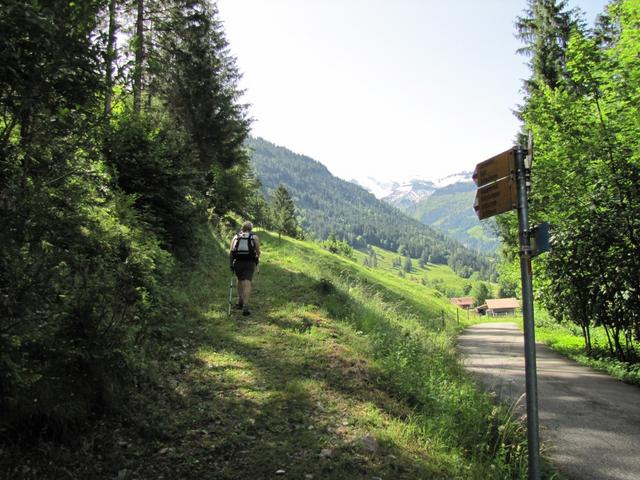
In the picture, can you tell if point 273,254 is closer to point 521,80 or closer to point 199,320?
point 199,320

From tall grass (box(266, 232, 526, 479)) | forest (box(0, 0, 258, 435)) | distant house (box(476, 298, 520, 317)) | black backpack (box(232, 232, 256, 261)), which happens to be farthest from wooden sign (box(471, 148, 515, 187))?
distant house (box(476, 298, 520, 317))

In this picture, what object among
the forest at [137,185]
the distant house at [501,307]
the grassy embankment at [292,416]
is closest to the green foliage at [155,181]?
the forest at [137,185]

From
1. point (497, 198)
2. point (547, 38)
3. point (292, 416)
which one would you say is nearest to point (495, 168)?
point (497, 198)

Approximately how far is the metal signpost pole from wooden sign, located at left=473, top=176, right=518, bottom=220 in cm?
9

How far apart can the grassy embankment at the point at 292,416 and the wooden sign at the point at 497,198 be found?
10.3 feet

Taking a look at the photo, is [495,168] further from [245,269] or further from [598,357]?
[598,357]

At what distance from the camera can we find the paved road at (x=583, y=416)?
231 inches

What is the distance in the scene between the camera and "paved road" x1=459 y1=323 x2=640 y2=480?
19.2 ft

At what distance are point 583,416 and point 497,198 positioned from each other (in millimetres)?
6067

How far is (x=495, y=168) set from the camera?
4699 mm

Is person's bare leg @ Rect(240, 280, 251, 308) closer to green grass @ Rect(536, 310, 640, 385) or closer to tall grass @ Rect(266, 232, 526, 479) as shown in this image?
tall grass @ Rect(266, 232, 526, 479)

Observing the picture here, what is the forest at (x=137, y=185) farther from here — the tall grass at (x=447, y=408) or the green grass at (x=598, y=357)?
the green grass at (x=598, y=357)

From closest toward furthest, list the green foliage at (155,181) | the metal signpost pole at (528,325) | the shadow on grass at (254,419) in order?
the metal signpost pole at (528,325) < the shadow on grass at (254,419) < the green foliage at (155,181)

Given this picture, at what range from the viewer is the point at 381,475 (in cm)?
447
